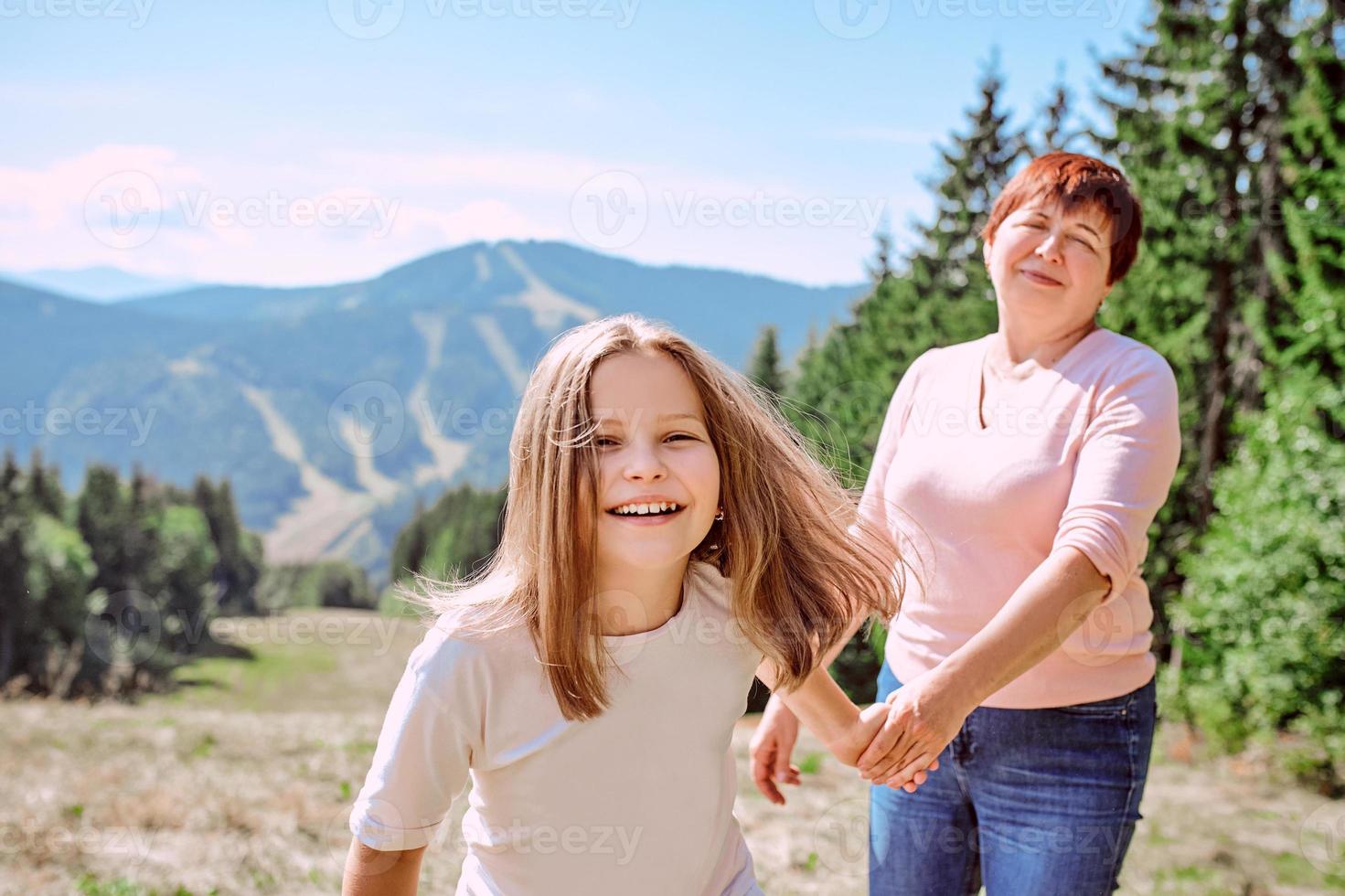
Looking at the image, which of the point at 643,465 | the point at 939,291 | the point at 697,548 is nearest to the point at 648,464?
the point at 643,465

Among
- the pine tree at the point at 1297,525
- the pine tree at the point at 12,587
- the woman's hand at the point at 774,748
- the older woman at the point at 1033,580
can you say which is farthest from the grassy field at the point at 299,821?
the pine tree at the point at 12,587

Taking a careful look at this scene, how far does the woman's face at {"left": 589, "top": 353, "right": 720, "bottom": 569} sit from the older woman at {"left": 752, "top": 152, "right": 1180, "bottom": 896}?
65cm

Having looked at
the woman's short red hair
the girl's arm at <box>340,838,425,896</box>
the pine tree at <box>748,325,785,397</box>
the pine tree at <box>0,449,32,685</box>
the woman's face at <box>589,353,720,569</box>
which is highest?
the woman's short red hair

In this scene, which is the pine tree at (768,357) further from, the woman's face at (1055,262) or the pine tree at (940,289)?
the woman's face at (1055,262)

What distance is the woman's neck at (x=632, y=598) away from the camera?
7.03 feet

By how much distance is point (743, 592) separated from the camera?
2299mm

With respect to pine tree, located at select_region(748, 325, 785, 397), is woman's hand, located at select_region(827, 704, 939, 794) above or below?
above

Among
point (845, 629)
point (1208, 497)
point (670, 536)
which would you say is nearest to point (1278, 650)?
point (1208, 497)

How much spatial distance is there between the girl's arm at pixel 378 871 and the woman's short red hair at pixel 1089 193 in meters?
1.89

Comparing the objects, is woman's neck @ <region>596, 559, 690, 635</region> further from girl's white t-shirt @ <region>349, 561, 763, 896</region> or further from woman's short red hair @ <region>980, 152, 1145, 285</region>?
woman's short red hair @ <region>980, 152, 1145, 285</region>

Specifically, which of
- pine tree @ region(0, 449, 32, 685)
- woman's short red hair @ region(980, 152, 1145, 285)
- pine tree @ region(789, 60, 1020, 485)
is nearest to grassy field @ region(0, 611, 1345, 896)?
Answer: woman's short red hair @ region(980, 152, 1145, 285)

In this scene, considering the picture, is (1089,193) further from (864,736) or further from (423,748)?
(423,748)

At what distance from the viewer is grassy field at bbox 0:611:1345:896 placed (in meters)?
5.48

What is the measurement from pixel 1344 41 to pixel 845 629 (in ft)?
41.5
